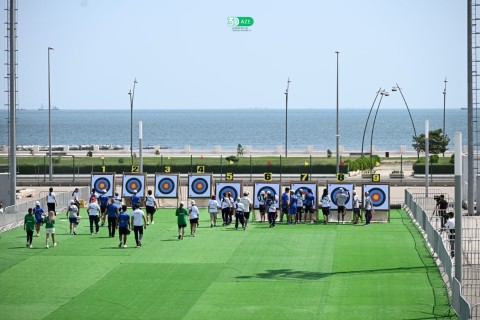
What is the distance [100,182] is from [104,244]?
14766mm

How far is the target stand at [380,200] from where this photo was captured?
148 ft

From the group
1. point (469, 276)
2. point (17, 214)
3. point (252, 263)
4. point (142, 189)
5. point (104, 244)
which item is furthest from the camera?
point (142, 189)

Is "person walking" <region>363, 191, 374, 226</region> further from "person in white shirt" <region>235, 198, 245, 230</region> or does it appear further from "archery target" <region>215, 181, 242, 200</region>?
"archery target" <region>215, 181, 242, 200</region>

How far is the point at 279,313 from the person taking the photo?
2578 centimetres

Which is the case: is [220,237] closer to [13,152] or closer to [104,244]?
[104,244]

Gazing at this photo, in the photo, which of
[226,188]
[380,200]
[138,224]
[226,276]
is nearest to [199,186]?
[226,188]

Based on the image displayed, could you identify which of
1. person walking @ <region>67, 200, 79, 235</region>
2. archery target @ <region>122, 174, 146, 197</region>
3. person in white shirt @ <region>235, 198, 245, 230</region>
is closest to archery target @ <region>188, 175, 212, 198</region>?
archery target @ <region>122, 174, 146, 197</region>

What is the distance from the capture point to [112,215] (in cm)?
3816

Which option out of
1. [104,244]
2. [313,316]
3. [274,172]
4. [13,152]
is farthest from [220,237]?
[274,172]

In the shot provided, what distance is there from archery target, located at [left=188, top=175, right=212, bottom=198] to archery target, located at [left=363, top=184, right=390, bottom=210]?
903 centimetres

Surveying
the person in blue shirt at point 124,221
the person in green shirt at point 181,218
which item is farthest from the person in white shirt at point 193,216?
the person in blue shirt at point 124,221

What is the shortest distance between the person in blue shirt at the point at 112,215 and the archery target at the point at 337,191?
1129cm

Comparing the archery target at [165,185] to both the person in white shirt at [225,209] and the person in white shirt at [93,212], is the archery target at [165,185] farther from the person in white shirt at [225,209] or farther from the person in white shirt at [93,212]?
the person in white shirt at [93,212]

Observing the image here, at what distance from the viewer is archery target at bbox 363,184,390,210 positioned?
45375mm
